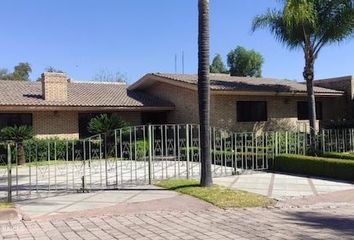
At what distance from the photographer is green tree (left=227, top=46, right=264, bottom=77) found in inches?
2318

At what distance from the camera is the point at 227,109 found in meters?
25.0

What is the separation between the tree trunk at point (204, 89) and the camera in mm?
11680

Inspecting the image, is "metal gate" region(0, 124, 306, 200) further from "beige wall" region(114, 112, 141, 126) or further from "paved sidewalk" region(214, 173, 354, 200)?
"beige wall" region(114, 112, 141, 126)

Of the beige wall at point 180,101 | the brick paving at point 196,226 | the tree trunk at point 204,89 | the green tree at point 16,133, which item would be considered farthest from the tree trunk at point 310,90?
the green tree at point 16,133

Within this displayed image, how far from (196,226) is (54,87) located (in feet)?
58.4

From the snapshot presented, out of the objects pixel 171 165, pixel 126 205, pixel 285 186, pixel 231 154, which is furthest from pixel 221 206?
pixel 171 165

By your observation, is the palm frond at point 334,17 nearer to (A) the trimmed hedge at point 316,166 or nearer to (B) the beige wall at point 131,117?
(A) the trimmed hedge at point 316,166

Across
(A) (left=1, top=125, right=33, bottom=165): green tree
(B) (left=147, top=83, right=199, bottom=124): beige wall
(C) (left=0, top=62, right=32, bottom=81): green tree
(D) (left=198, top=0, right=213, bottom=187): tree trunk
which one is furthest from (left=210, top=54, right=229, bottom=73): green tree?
(D) (left=198, top=0, right=213, bottom=187): tree trunk

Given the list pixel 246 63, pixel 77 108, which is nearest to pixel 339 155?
pixel 77 108

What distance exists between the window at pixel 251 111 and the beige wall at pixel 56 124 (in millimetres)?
8376

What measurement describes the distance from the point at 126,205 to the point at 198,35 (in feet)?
14.7

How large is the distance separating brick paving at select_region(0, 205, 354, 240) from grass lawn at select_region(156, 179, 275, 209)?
0.46 metres

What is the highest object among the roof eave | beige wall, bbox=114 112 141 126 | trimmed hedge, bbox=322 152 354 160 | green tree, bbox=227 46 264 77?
green tree, bbox=227 46 264 77

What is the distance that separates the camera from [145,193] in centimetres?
1137
